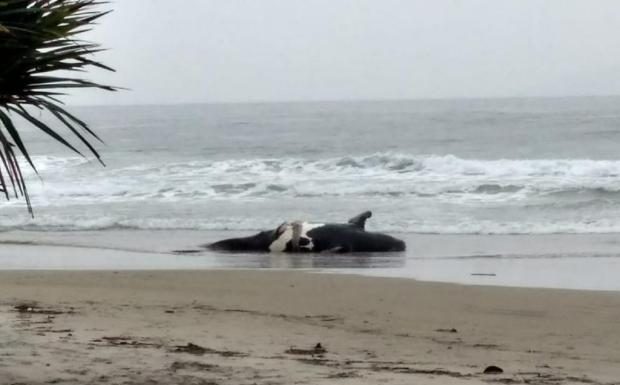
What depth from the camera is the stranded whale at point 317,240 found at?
13234mm

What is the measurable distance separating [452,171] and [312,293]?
18.2 metres

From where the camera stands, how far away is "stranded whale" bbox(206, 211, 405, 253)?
1323 centimetres

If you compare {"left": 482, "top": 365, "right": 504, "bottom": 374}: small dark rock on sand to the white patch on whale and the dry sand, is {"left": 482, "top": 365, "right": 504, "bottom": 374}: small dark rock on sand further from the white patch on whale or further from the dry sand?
the white patch on whale

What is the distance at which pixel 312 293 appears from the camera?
30.3 feet

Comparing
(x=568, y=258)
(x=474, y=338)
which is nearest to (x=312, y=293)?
(x=474, y=338)

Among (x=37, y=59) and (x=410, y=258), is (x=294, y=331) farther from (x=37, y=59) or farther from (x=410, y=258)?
(x=410, y=258)

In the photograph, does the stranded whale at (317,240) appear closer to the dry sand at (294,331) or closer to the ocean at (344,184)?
the ocean at (344,184)

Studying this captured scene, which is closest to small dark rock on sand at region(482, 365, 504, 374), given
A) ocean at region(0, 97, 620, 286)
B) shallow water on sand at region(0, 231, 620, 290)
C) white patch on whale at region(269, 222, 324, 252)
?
ocean at region(0, 97, 620, 286)

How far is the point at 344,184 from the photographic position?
78.6ft

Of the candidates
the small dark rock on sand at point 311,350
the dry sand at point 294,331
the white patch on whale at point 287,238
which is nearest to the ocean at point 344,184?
the dry sand at point 294,331

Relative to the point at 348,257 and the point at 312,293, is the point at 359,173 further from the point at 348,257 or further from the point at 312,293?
the point at 312,293

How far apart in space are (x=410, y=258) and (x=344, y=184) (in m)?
11.6

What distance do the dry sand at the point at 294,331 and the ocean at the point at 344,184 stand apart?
1.42m

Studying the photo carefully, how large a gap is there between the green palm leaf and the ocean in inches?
35.2
